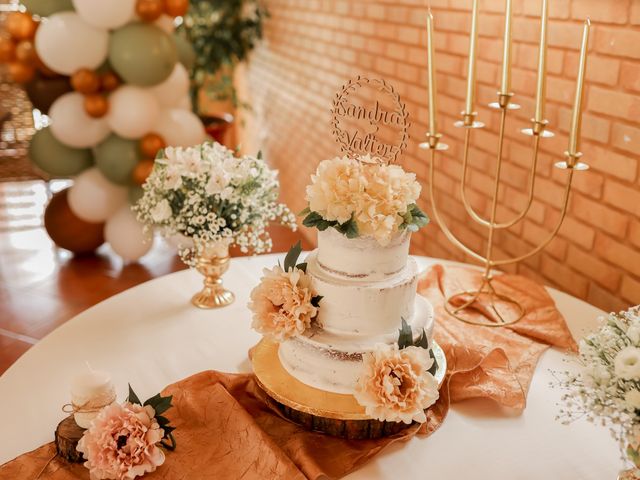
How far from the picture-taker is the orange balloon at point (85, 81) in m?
3.21

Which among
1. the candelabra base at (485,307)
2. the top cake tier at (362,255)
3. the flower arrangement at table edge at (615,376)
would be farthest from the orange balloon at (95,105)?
the flower arrangement at table edge at (615,376)

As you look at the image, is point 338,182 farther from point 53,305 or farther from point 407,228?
point 53,305

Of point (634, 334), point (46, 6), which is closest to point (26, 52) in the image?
point (46, 6)

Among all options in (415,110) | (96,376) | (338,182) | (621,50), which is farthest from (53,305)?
(621,50)

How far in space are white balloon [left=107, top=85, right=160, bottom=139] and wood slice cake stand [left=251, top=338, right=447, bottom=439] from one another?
2180 millimetres

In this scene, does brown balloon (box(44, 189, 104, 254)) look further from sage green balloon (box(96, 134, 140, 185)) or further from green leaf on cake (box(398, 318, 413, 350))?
green leaf on cake (box(398, 318, 413, 350))

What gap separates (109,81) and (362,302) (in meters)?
2.43

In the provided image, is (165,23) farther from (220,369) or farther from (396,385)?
(396,385)

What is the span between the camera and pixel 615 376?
107cm

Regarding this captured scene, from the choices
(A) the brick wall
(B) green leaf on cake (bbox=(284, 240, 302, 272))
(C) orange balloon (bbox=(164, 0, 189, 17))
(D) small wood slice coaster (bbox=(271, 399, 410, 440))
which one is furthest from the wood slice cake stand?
(C) orange balloon (bbox=(164, 0, 189, 17))

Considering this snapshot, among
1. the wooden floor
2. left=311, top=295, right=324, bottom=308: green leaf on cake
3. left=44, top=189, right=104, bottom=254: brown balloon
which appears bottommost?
the wooden floor

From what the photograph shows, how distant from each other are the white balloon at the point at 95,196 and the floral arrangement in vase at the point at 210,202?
5.78ft

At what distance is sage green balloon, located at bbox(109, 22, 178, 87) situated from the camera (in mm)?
3178

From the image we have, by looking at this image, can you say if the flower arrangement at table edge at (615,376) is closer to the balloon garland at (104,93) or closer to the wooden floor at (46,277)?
the balloon garland at (104,93)
